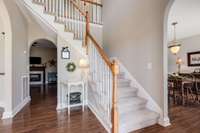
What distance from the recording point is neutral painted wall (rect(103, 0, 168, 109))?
3.11 metres

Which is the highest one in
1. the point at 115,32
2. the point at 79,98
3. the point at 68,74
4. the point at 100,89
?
the point at 115,32

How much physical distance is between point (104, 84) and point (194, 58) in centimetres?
636

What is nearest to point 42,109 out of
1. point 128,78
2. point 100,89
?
point 100,89

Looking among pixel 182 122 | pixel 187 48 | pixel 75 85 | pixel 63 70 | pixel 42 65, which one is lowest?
pixel 182 122

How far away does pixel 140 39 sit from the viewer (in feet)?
11.9

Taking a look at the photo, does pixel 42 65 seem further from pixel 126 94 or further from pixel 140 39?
pixel 140 39

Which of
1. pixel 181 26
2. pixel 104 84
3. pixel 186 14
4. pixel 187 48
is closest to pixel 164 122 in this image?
pixel 104 84

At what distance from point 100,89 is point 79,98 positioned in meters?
1.32

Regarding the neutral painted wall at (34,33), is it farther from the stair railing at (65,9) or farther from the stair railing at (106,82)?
the stair railing at (106,82)

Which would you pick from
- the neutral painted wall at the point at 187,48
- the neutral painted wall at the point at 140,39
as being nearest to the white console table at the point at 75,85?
the neutral painted wall at the point at 140,39

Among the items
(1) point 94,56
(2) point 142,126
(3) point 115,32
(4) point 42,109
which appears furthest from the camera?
(3) point 115,32

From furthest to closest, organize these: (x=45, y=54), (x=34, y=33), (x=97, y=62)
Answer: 1. (x=45, y=54)
2. (x=34, y=33)
3. (x=97, y=62)

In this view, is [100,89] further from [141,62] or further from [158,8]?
[158,8]

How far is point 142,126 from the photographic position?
9.30ft
